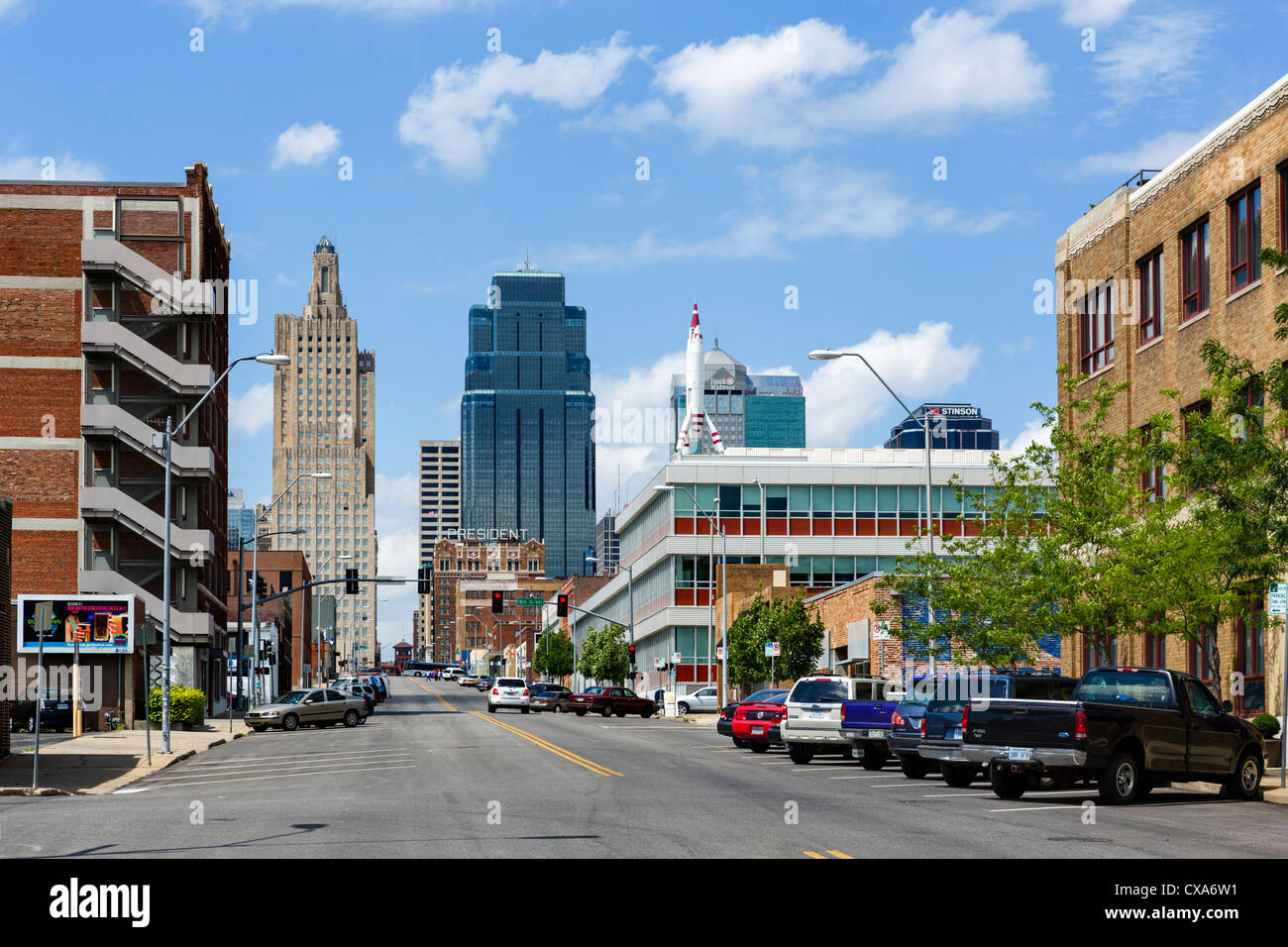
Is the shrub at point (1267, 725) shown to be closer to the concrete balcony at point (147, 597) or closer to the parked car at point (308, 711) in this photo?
the parked car at point (308, 711)

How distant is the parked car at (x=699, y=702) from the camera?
75.3 m

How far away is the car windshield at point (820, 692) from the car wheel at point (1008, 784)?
10.0 m

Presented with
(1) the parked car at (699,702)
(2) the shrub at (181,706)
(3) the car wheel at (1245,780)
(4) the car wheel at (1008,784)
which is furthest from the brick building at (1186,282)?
(1) the parked car at (699,702)

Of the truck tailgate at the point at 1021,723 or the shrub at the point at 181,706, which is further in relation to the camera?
the shrub at the point at 181,706

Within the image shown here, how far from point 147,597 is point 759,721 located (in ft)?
107

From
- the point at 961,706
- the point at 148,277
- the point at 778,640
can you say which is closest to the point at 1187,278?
the point at 961,706

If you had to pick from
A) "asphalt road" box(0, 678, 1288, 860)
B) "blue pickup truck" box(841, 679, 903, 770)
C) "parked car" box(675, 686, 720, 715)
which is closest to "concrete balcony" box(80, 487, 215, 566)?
"parked car" box(675, 686, 720, 715)

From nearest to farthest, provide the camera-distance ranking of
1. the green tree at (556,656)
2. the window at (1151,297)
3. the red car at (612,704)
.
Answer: the window at (1151,297) → the red car at (612,704) → the green tree at (556,656)

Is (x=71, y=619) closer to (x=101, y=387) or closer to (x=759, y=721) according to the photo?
(x=101, y=387)
